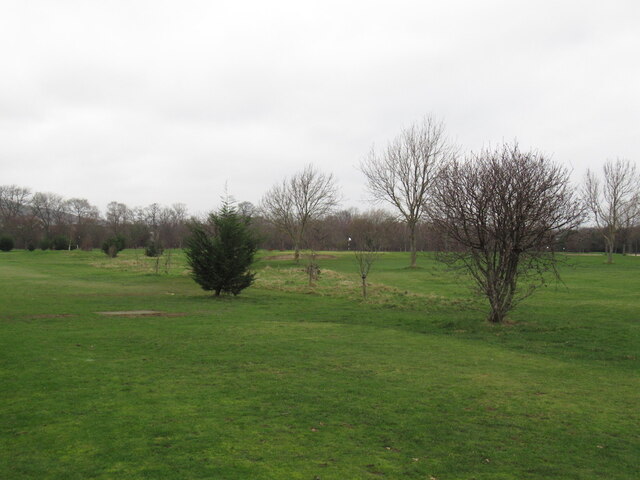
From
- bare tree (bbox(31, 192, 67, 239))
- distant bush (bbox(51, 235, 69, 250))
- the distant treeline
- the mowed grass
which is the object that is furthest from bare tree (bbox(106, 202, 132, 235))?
the mowed grass

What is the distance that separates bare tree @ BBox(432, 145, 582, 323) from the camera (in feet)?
47.1

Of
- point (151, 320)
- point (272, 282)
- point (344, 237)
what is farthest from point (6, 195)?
point (151, 320)

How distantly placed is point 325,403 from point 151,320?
9777mm

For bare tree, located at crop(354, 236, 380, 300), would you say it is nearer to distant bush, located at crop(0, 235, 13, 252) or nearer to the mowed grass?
the mowed grass

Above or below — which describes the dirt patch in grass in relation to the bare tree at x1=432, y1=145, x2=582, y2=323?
below

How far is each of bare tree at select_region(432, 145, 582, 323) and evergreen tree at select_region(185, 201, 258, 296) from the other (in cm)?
967

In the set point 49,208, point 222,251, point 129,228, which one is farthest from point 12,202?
point 222,251

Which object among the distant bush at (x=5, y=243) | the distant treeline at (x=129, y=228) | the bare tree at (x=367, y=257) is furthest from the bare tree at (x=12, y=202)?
the bare tree at (x=367, y=257)

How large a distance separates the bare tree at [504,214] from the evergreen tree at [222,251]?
9.67 metres

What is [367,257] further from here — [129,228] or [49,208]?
[49,208]

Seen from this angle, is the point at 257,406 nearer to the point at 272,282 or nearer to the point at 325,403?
the point at 325,403

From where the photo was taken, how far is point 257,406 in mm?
6895

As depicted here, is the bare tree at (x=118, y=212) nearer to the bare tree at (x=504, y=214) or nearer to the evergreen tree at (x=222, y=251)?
the evergreen tree at (x=222, y=251)

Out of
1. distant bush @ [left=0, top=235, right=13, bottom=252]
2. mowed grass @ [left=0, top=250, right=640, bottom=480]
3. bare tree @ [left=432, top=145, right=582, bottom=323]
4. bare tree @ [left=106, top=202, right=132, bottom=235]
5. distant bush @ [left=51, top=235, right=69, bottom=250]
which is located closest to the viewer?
mowed grass @ [left=0, top=250, right=640, bottom=480]
